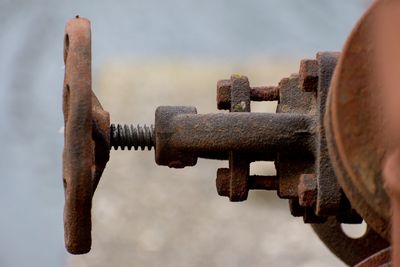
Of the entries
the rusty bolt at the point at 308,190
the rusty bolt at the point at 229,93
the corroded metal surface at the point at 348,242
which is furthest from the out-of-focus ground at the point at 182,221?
the rusty bolt at the point at 308,190

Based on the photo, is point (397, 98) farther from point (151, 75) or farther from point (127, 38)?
point (127, 38)

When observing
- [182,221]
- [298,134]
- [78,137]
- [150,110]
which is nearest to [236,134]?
[298,134]

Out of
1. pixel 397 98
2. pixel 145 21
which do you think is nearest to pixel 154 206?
pixel 145 21

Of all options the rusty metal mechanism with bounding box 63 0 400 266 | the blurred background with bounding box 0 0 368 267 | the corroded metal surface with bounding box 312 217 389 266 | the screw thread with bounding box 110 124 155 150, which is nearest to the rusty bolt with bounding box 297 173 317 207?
the rusty metal mechanism with bounding box 63 0 400 266

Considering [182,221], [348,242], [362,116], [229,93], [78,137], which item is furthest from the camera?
[182,221]

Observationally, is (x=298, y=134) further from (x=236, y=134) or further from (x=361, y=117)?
(x=361, y=117)

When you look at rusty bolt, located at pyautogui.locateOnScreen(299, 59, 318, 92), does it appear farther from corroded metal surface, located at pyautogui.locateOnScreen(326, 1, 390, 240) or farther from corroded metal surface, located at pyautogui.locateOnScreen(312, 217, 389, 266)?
corroded metal surface, located at pyautogui.locateOnScreen(312, 217, 389, 266)
